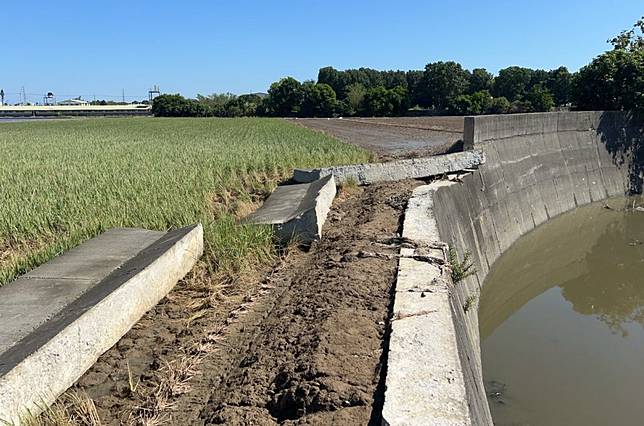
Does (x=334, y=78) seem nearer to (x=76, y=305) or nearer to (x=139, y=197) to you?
(x=139, y=197)

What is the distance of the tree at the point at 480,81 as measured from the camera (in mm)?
87062

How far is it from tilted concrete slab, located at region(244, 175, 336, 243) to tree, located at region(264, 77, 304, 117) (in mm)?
79589

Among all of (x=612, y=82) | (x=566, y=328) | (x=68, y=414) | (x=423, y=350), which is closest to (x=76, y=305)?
(x=68, y=414)

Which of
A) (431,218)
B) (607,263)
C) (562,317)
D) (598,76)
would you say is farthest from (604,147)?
(431,218)

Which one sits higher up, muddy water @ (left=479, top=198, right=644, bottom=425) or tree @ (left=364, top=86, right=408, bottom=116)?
tree @ (left=364, top=86, right=408, bottom=116)

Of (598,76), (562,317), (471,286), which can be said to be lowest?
(562,317)

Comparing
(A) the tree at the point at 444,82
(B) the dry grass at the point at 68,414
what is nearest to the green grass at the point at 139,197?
(B) the dry grass at the point at 68,414

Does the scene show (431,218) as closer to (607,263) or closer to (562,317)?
(562,317)

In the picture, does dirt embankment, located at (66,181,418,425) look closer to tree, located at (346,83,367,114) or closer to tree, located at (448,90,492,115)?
tree, located at (448,90,492,115)

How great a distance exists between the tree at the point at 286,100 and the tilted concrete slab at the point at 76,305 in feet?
272

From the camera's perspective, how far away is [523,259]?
11414 mm

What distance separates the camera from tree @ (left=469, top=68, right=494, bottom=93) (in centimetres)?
8706

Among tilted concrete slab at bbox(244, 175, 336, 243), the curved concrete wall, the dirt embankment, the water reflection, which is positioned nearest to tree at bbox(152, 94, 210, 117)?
the curved concrete wall

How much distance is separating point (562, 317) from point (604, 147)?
12129 mm
